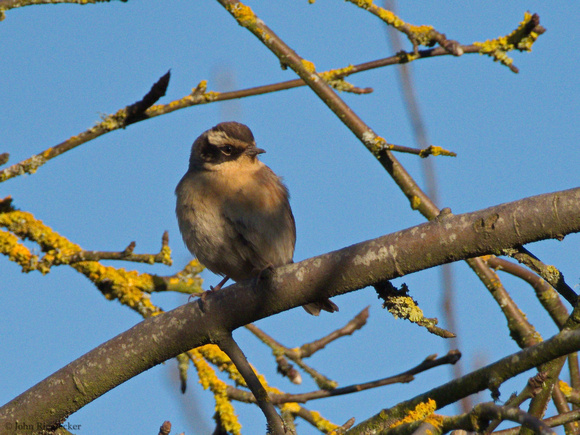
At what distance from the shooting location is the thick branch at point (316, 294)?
304 centimetres

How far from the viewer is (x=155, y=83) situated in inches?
197

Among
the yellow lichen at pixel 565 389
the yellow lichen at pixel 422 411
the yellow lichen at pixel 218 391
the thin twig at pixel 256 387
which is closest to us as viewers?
the yellow lichen at pixel 422 411

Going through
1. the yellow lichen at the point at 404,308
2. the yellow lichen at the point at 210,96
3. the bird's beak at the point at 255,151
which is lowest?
the yellow lichen at the point at 404,308

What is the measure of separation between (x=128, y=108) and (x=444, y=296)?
3.03 meters

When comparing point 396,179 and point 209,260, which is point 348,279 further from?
point 209,260

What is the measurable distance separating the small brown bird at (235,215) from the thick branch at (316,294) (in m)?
1.49

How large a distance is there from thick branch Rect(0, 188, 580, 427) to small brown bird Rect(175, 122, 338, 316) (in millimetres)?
1492

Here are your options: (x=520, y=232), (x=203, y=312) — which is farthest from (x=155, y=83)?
(x=520, y=232)

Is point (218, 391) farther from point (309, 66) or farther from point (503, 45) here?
point (503, 45)

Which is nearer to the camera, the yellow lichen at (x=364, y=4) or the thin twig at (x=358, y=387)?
the thin twig at (x=358, y=387)

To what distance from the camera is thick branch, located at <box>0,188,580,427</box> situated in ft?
9.96

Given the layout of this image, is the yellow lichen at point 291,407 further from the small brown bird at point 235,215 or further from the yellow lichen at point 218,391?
the small brown bird at point 235,215

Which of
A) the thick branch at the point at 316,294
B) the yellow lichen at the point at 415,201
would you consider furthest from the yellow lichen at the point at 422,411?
the yellow lichen at the point at 415,201

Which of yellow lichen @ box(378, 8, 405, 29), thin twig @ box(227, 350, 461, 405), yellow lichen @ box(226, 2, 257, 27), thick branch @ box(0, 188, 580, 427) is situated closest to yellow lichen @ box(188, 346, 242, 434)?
thin twig @ box(227, 350, 461, 405)
